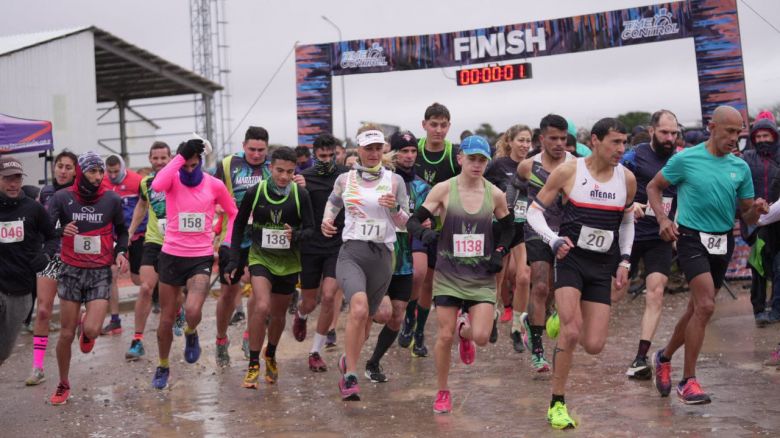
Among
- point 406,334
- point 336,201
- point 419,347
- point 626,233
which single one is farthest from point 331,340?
point 626,233

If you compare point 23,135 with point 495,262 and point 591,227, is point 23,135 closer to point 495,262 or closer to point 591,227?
point 495,262

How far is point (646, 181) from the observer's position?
884 cm

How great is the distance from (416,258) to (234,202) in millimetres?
1824

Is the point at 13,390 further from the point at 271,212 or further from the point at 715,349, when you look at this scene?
the point at 715,349

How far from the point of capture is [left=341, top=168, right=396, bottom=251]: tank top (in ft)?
25.8

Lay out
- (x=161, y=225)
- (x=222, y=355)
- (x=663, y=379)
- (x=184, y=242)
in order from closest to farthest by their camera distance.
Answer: (x=663, y=379)
(x=184, y=242)
(x=222, y=355)
(x=161, y=225)

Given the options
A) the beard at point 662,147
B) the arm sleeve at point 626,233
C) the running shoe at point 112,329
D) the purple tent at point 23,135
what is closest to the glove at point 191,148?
the arm sleeve at point 626,233

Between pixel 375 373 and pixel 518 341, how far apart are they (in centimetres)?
186

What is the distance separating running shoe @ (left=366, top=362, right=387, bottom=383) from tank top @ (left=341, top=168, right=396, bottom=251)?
1228 millimetres

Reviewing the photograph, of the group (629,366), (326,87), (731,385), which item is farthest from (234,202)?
(326,87)

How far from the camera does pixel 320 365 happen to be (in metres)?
9.16

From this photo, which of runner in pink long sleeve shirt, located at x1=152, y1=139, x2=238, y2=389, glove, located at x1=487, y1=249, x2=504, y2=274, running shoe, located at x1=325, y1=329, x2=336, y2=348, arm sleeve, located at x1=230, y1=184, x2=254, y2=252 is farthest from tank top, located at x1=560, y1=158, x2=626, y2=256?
running shoe, located at x1=325, y1=329, x2=336, y2=348

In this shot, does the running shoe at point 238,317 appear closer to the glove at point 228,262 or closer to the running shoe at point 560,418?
the glove at point 228,262

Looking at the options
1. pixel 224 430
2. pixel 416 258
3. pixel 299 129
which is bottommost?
pixel 224 430
